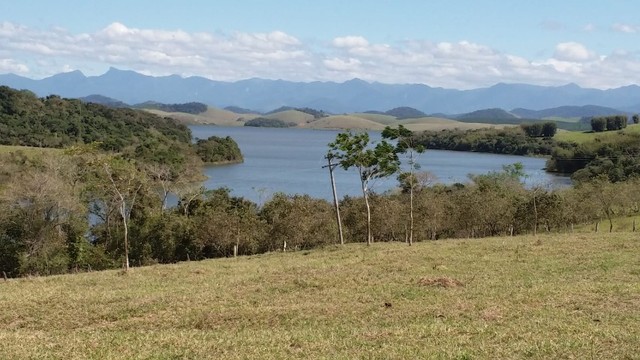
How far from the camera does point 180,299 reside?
838 inches

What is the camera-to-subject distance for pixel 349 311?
726 inches

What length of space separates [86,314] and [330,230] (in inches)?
1626

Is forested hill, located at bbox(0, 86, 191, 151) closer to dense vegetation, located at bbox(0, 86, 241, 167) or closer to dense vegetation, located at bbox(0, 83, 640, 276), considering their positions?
dense vegetation, located at bbox(0, 86, 241, 167)

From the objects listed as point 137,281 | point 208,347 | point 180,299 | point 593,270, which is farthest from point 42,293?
point 593,270

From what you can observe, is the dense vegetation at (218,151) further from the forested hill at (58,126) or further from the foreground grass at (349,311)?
the foreground grass at (349,311)

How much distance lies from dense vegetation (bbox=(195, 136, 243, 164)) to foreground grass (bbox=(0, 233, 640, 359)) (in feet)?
498

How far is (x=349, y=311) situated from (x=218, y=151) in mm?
168781

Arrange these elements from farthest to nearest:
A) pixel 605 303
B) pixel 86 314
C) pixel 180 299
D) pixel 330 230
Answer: pixel 330 230, pixel 180 299, pixel 86 314, pixel 605 303

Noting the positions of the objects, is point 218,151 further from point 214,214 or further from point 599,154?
point 214,214

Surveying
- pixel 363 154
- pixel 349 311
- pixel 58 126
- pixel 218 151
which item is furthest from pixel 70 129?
pixel 349 311

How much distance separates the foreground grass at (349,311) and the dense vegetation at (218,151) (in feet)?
498

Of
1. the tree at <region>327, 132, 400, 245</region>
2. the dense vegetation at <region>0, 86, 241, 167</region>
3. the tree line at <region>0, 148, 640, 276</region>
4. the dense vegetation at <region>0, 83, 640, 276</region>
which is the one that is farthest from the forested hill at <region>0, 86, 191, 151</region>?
the tree at <region>327, 132, 400, 245</region>

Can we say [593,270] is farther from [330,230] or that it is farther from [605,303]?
[330,230]

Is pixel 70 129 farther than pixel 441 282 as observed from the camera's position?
Yes
